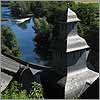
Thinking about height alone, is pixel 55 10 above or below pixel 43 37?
above

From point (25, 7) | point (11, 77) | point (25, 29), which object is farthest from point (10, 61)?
point (25, 29)

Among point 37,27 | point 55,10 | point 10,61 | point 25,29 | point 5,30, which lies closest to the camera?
point 10,61

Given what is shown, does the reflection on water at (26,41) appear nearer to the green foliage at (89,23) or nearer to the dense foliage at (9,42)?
the dense foliage at (9,42)

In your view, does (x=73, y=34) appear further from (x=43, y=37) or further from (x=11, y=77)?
(x=43, y=37)

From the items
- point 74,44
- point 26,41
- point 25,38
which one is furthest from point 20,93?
point 25,38

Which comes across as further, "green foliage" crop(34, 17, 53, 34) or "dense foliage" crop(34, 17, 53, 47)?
"green foliage" crop(34, 17, 53, 34)

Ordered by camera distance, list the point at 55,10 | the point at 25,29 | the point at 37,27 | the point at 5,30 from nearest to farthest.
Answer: the point at 5,30, the point at 55,10, the point at 37,27, the point at 25,29

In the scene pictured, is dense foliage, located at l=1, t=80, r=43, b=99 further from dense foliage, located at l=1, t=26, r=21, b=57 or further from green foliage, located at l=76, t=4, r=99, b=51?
green foliage, located at l=76, t=4, r=99, b=51

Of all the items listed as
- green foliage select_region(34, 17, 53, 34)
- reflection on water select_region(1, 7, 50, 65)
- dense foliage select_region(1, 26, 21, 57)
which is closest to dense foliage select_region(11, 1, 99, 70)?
green foliage select_region(34, 17, 53, 34)

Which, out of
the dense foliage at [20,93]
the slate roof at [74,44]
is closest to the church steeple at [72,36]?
the slate roof at [74,44]
